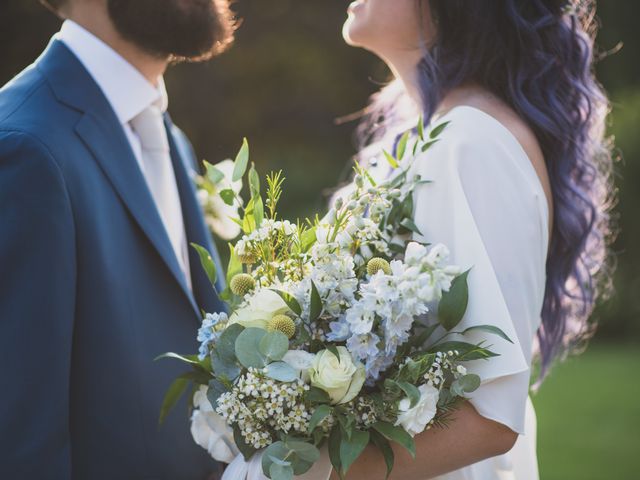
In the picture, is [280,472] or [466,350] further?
[466,350]

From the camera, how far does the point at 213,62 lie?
15250 millimetres

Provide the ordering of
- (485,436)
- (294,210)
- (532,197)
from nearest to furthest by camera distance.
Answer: (485,436)
(532,197)
(294,210)

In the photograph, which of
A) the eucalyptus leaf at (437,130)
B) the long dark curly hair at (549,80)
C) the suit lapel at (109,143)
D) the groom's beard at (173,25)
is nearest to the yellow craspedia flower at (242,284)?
the suit lapel at (109,143)

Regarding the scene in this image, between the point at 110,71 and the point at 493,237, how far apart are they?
1575mm

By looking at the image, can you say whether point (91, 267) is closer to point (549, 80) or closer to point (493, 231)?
point (493, 231)

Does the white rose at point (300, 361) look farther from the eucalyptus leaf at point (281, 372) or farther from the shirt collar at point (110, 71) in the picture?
the shirt collar at point (110, 71)

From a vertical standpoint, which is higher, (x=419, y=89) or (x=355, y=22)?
(x=355, y=22)

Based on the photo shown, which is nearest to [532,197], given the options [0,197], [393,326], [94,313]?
[393,326]

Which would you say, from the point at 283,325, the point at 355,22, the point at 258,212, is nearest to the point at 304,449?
the point at 283,325

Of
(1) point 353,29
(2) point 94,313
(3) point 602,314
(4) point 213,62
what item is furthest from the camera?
(4) point 213,62

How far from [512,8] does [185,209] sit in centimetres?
152

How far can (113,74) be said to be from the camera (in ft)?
9.21

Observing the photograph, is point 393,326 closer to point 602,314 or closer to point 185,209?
point 185,209

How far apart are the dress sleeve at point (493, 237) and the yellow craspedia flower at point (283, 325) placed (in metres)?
0.48
